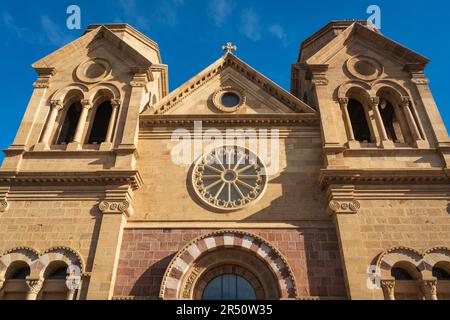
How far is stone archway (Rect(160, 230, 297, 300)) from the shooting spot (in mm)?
13703

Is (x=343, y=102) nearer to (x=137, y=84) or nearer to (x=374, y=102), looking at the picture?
(x=374, y=102)

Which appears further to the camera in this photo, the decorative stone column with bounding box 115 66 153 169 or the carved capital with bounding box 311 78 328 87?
the carved capital with bounding box 311 78 328 87

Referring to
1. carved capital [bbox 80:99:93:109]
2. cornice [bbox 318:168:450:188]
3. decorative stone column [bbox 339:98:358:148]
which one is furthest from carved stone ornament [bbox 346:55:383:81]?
carved capital [bbox 80:99:93:109]

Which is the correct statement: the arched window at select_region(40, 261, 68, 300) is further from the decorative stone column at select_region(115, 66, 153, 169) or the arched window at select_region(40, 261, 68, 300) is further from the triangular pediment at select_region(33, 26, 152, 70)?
the triangular pediment at select_region(33, 26, 152, 70)

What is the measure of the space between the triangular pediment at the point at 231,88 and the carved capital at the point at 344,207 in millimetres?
5531

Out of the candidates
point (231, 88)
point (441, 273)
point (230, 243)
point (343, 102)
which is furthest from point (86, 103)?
point (441, 273)

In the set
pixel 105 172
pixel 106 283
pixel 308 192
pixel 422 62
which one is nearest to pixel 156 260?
pixel 106 283

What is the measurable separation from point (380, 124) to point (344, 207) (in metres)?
5.61

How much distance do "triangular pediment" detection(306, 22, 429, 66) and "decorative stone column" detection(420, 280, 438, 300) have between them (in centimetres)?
1199

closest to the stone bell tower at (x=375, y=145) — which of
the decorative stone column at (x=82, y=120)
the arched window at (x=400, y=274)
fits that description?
the arched window at (x=400, y=274)

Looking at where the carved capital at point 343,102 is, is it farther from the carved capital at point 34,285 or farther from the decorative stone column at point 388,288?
the carved capital at point 34,285

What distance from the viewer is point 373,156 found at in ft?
55.1
